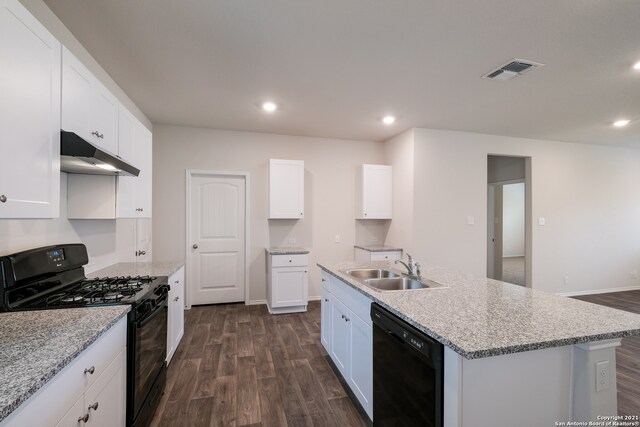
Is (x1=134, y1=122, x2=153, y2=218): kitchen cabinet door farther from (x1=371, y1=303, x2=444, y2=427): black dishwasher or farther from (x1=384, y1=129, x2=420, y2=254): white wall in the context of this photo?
(x1=384, y1=129, x2=420, y2=254): white wall

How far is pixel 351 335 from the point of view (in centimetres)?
213

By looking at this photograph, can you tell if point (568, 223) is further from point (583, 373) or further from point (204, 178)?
point (204, 178)

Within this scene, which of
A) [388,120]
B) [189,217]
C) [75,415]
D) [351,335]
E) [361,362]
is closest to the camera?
[75,415]

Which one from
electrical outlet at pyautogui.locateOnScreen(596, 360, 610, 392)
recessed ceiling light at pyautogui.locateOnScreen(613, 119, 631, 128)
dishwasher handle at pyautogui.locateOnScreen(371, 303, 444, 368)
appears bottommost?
electrical outlet at pyautogui.locateOnScreen(596, 360, 610, 392)

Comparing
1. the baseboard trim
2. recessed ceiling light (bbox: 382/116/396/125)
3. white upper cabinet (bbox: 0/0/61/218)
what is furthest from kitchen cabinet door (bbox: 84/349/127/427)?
the baseboard trim

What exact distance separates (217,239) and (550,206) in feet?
17.9

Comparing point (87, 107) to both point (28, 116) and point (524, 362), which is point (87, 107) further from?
point (524, 362)

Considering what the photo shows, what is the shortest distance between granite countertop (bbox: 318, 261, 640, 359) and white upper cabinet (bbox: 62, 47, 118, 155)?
1894 millimetres

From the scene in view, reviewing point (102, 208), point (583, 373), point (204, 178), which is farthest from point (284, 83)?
point (583, 373)

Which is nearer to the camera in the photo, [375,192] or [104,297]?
[104,297]

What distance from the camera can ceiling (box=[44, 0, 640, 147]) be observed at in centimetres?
187

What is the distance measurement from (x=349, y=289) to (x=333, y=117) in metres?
2.48

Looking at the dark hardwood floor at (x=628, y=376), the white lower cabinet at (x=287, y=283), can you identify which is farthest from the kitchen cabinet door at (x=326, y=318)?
the dark hardwood floor at (x=628, y=376)

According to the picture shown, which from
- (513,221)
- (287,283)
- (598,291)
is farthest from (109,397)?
(513,221)
